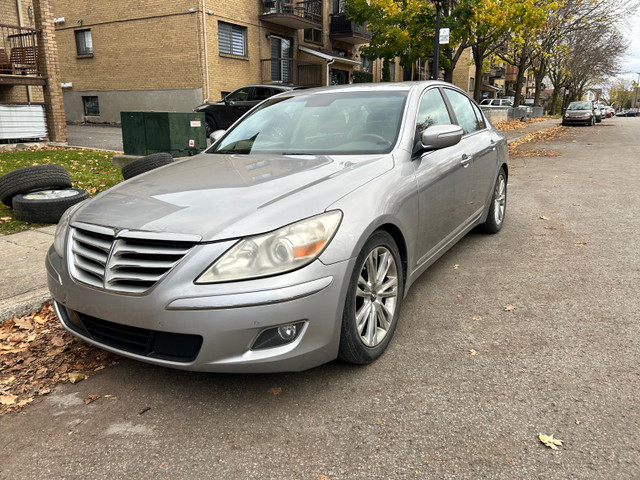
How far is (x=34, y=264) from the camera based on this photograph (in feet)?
15.2

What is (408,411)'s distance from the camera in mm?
2648

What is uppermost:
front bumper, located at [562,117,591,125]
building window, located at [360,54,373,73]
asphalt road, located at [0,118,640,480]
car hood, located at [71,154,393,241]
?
building window, located at [360,54,373,73]

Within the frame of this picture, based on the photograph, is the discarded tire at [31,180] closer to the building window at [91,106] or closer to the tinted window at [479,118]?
the tinted window at [479,118]

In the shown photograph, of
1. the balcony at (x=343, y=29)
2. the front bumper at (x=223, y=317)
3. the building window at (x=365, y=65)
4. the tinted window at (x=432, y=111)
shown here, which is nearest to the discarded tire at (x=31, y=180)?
the front bumper at (x=223, y=317)

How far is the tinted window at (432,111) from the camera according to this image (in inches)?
160

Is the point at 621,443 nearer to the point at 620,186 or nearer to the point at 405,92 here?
the point at 405,92

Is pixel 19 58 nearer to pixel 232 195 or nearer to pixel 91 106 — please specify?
pixel 91 106

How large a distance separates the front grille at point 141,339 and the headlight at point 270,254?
0.33 m

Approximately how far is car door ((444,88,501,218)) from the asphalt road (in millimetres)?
1078

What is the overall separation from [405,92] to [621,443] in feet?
9.14

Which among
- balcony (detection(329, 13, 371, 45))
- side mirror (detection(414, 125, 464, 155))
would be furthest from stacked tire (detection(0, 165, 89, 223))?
balcony (detection(329, 13, 371, 45))

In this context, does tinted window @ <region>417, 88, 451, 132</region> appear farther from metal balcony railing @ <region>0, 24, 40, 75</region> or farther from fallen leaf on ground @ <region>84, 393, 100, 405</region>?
metal balcony railing @ <region>0, 24, 40, 75</region>

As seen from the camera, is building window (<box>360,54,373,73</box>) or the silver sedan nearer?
the silver sedan

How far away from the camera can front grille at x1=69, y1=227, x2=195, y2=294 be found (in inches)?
99.5
